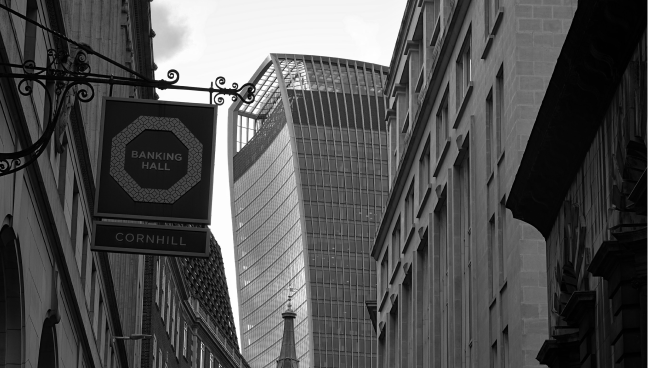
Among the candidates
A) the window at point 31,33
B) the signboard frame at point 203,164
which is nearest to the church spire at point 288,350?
the window at point 31,33

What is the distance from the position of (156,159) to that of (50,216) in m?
6.58

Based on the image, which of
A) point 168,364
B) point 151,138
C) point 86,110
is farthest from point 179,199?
point 168,364

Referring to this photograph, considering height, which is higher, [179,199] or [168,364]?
[168,364]

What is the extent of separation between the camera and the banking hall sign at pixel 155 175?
939 inches

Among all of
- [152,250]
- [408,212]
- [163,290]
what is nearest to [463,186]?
[408,212]

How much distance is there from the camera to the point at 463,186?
4597 cm

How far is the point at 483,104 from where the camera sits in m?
40.5

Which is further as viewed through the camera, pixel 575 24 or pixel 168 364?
pixel 168 364

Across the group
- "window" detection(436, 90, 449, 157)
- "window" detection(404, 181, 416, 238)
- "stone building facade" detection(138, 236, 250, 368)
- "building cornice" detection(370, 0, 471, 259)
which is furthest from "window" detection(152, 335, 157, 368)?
"window" detection(436, 90, 449, 157)

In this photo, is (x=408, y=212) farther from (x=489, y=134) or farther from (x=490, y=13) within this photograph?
(x=490, y=13)

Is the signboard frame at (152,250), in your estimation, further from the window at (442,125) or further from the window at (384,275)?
the window at (384,275)

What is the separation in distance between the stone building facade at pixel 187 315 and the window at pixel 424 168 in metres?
21.6

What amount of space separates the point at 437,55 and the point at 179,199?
90.6 feet

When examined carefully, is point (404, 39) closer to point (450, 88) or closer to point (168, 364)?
point (450, 88)
